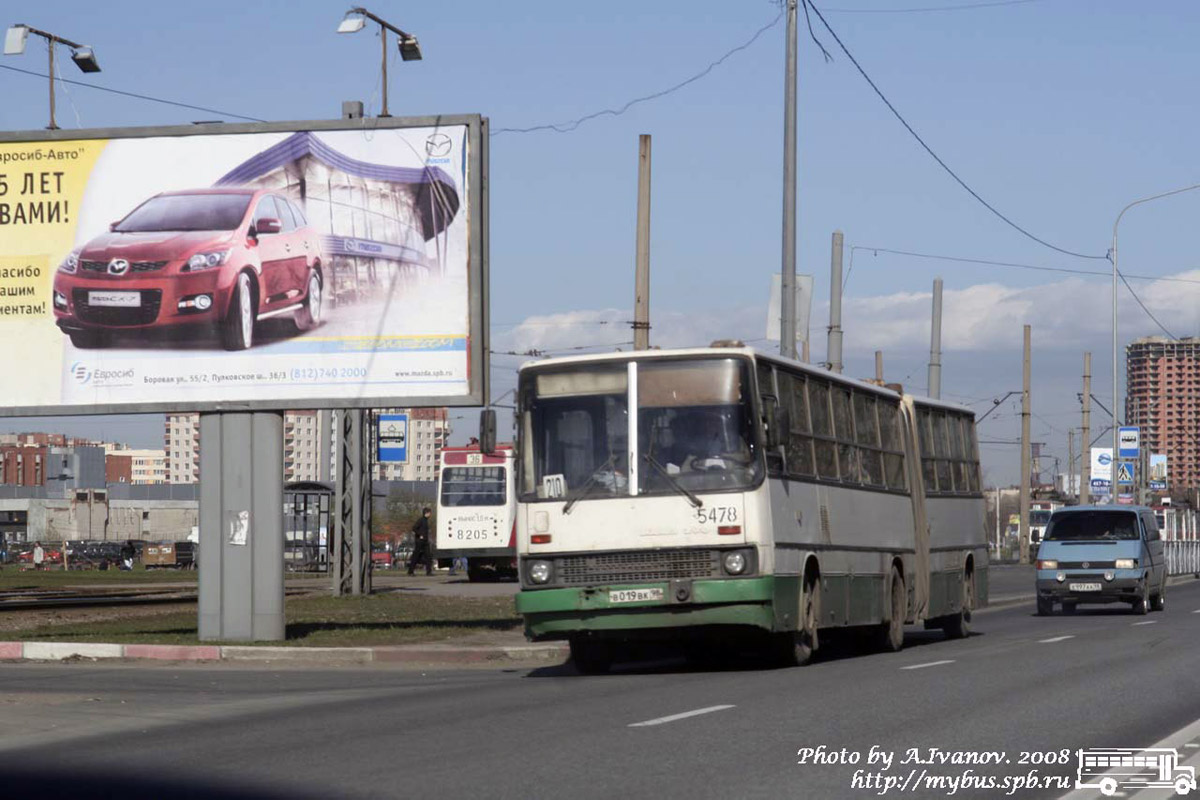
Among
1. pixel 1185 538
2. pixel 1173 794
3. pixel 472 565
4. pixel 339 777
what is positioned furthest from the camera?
pixel 1185 538

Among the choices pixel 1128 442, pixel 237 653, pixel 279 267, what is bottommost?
pixel 237 653

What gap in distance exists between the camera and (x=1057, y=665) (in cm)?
1650

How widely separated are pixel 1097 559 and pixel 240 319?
18233mm

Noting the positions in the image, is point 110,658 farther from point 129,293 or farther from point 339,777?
point 339,777

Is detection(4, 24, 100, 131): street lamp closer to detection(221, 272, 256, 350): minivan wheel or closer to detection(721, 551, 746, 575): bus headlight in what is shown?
detection(221, 272, 256, 350): minivan wheel

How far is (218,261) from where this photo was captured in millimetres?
21141

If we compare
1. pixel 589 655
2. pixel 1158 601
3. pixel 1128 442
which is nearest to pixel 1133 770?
pixel 589 655

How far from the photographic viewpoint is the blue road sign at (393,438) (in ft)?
121

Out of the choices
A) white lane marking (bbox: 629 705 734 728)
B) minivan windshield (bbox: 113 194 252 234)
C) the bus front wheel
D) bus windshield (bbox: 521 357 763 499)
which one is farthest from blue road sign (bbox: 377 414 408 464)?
white lane marking (bbox: 629 705 734 728)

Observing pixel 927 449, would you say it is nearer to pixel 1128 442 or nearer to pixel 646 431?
pixel 646 431

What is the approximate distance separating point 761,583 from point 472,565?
3226 centimetres

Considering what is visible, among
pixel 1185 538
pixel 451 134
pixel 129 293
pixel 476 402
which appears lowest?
pixel 1185 538

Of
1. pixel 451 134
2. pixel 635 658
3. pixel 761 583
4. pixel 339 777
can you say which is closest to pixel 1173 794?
pixel 339 777

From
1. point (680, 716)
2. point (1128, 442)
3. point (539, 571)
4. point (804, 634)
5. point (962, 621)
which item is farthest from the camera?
point (1128, 442)
